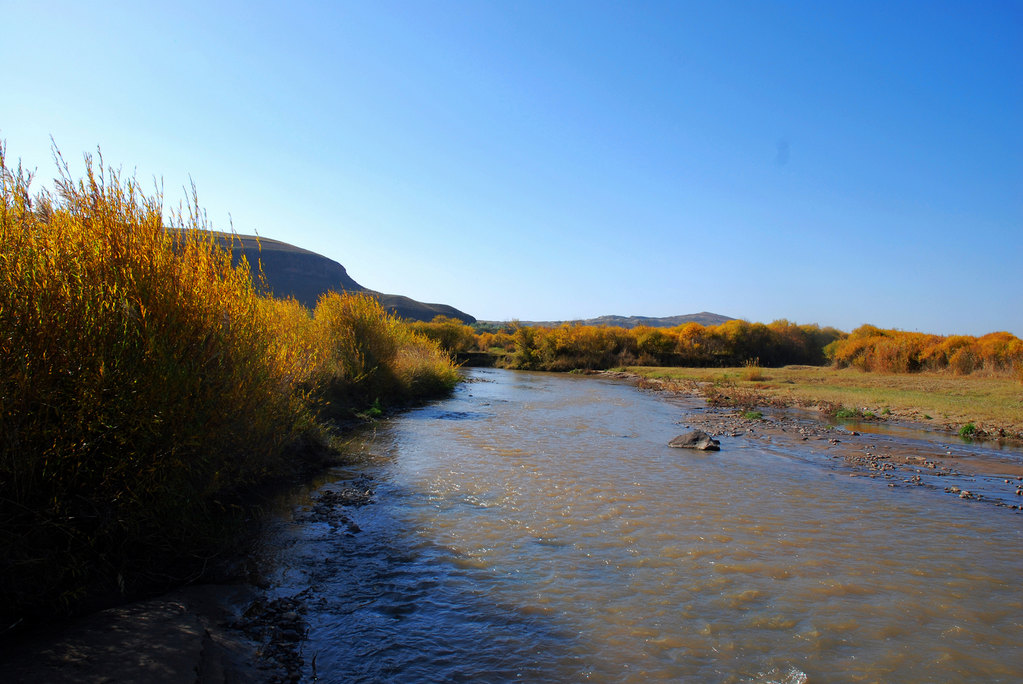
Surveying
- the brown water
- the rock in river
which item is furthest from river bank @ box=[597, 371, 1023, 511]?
the rock in river

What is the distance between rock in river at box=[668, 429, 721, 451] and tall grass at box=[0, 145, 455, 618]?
31.3ft

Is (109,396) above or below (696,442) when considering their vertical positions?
above

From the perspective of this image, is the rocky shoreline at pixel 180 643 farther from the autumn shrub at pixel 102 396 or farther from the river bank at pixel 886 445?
the river bank at pixel 886 445

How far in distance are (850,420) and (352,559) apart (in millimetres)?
16866

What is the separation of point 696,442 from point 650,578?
745cm

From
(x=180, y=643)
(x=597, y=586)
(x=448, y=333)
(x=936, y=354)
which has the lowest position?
(x=597, y=586)

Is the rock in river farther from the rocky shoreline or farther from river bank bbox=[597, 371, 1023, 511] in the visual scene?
the rocky shoreline

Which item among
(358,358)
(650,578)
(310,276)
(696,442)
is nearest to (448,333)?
(358,358)

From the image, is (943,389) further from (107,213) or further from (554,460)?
(107,213)

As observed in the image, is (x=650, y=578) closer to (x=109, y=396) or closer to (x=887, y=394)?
(x=109, y=396)

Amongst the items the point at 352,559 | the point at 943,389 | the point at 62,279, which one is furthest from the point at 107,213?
the point at 943,389

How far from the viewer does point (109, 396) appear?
4.45 meters

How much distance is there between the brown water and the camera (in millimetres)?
4094

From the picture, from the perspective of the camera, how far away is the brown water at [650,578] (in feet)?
13.4
